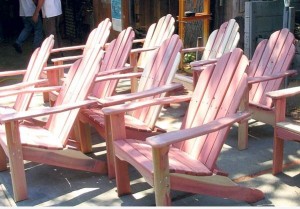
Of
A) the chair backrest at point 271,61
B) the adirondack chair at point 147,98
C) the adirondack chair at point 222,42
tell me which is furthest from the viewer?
the adirondack chair at point 222,42

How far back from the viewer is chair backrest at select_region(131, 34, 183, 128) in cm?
367

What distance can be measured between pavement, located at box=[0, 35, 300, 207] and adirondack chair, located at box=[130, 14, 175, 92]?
4.71ft

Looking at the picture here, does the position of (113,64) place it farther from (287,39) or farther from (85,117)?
(287,39)

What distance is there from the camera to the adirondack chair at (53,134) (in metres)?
2.98

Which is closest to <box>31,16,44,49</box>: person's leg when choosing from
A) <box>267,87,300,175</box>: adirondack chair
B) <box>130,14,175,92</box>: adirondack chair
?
<box>130,14,175,92</box>: adirondack chair

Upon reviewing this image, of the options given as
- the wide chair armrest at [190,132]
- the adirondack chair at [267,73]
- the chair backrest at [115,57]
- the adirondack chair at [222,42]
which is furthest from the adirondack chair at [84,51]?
the wide chair armrest at [190,132]

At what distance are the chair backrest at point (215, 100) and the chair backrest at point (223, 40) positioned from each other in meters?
1.79

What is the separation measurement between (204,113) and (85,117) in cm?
112

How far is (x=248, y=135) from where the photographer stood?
4.23 metres

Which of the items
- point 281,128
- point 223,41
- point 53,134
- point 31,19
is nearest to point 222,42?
point 223,41

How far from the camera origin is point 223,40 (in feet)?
16.6

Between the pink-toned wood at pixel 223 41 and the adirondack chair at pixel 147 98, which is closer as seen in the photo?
the adirondack chair at pixel 147 98

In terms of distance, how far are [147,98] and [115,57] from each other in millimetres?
1068

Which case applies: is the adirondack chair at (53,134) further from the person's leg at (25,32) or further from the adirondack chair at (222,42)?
the person's leg at (25,32)
